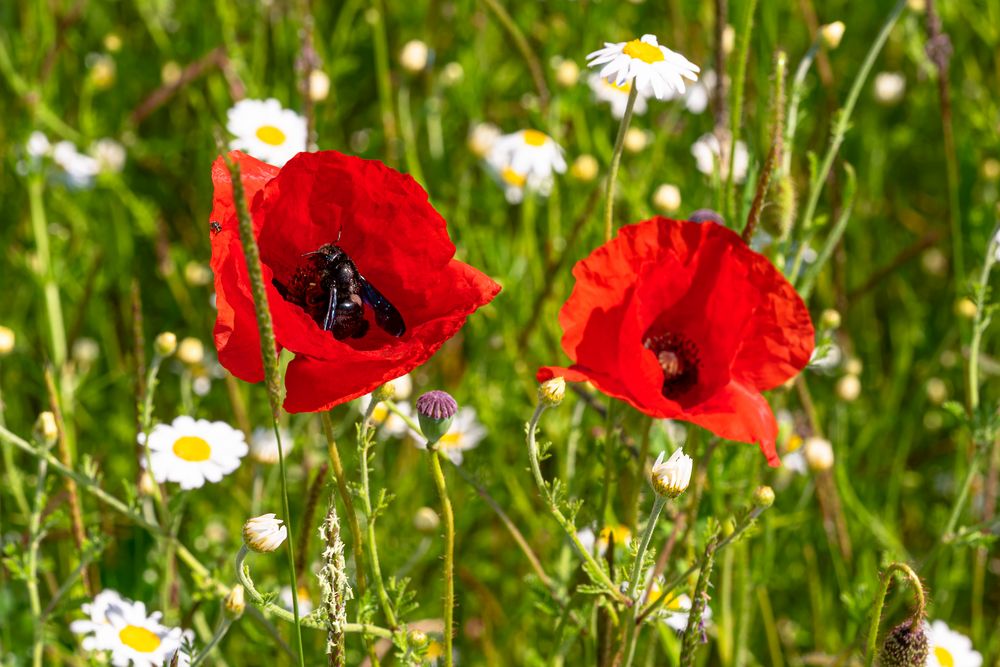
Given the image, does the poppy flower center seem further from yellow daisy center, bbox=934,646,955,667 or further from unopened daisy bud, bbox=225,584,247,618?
yellow daisy center, bbox=934,646,955,667

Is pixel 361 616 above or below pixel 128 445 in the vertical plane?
below

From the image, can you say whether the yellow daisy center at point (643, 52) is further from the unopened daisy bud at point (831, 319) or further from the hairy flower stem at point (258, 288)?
the hairy flower stem at point (258, 288)

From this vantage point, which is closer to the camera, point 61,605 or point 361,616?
point 361,616

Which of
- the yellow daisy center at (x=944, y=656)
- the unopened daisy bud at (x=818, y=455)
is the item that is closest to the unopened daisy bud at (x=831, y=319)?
the unopened daisy bud at (x=818, y=455)

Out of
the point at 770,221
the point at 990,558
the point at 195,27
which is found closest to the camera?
the point at 770,221

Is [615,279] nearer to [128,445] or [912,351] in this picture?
[128,445]

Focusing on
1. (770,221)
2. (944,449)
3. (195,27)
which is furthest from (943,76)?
(195,27)

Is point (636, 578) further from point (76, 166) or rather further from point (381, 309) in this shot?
point (76, 166)
